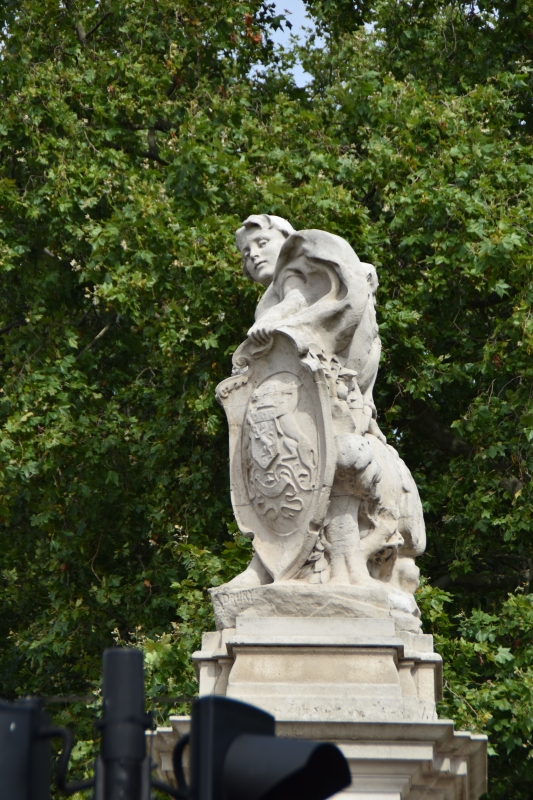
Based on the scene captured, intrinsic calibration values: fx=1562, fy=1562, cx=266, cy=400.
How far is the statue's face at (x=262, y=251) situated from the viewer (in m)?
8.02

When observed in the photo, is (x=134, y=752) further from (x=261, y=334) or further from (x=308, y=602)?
(x=261, y=334)

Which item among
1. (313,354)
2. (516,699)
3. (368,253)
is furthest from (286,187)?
(313,354)

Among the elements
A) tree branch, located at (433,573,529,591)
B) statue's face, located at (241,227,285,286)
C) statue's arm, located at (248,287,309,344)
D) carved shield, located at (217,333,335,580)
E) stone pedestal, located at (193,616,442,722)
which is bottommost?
stone pedestal, located at (193,616,442,722)

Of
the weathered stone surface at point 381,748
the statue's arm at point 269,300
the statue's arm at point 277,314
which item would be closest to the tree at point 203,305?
the statue's arm at point 269,300

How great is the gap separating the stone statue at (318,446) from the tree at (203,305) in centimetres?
414

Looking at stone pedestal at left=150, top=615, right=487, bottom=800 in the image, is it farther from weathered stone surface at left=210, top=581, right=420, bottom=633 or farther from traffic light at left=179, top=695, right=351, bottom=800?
traffic light at left=179, top=695, right=351, bottom=800

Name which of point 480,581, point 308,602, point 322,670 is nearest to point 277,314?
point 308,602

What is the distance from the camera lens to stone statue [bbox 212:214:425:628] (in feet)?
22.8

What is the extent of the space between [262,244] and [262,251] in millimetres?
45

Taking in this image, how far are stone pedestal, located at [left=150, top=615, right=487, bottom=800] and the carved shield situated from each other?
15.4 inches

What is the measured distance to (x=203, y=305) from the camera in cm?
1258

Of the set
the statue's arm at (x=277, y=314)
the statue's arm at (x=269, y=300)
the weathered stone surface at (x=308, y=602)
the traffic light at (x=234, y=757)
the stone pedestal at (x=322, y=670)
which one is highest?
the statue's arm at (x=269, y=300)

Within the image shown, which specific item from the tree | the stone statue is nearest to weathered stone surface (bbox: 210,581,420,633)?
the stone statue

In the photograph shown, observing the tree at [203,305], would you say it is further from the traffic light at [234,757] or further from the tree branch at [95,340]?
the traffic light at [234,757]
